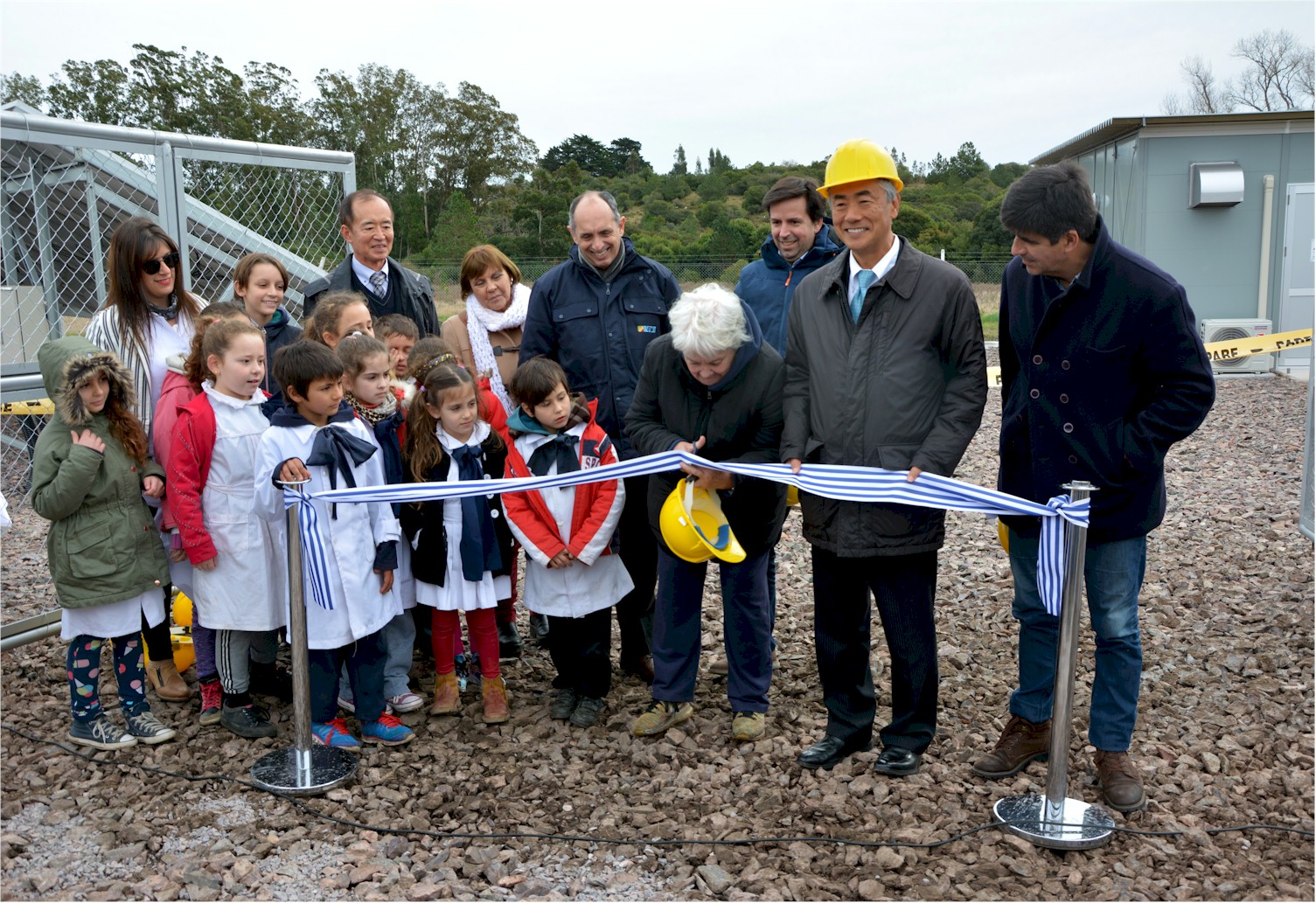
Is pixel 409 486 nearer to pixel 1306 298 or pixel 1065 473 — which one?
pixel 1065 473

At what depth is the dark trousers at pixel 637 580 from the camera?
201 inches

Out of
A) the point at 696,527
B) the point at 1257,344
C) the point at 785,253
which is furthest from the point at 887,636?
the point at 1257,344

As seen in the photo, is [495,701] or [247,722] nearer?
[247,722]

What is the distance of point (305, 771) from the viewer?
13.8 feet

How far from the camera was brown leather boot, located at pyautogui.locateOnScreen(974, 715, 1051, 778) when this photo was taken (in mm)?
4117

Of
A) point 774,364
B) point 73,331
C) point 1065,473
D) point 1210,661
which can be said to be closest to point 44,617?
point 73,331

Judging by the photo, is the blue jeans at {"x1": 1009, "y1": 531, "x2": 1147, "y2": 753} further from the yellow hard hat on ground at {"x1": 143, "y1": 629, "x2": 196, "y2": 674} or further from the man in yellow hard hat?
the yellow hard hat on ground at {"x1": 143, "y1": 629, "x2": 196, "y2": 674}

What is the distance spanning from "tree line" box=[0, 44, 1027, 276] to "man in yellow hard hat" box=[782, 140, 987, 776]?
31.0 meters

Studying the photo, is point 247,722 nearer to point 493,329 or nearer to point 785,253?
point 493,329

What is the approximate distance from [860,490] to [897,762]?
114cm

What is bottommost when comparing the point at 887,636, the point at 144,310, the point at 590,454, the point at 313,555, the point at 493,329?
the point at 887,636

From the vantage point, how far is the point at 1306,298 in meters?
16.7

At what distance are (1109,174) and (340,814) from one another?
18760mm

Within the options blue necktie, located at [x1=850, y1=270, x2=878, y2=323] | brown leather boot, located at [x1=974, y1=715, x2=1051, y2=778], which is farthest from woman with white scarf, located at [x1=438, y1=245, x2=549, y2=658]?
brown leather boot, located at [x1=974, y1=715, x2=1051, y2=778]
